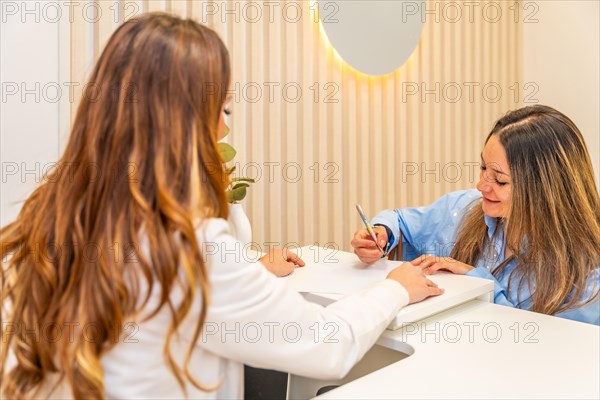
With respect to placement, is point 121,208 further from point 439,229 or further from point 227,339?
point 439,229

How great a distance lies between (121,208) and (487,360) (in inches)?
24.3

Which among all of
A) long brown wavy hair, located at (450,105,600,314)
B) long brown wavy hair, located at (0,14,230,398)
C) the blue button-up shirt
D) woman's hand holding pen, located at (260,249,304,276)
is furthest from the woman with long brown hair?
the blue button-up shirt

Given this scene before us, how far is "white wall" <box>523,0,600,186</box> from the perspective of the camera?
9.73 feet

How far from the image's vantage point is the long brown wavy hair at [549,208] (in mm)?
1383

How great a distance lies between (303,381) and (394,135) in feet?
5.91

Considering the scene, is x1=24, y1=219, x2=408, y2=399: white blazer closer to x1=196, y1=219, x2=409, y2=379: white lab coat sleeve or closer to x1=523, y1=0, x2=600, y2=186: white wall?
Answer: x1=196, y1=219, x2=409, y2=379: white lab coat sleeve

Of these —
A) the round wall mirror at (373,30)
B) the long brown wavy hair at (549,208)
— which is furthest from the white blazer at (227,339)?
A: the round wall mirror at (373,30)

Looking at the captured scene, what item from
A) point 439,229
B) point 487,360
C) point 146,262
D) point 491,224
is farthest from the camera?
point 439,229

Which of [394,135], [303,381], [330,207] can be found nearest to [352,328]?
[303,381]

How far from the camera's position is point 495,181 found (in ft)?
5.03

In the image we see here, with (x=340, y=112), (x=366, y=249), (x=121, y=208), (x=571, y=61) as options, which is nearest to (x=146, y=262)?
(x=121, y=208)

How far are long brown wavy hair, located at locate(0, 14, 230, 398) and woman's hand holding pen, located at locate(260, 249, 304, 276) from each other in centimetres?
52

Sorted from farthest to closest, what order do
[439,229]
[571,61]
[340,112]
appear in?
[571,61] → [340,112] → [439,229]

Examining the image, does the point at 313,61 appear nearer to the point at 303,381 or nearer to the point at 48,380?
the point at 303,381
